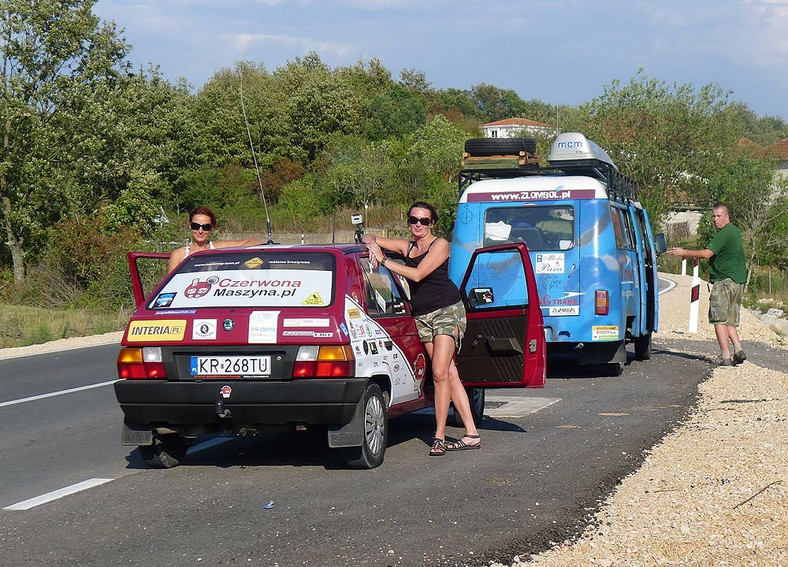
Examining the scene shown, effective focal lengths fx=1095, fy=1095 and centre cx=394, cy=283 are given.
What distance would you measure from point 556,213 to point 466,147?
2772mm

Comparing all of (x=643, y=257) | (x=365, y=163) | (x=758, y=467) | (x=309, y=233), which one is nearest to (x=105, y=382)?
(x=643, y=257)

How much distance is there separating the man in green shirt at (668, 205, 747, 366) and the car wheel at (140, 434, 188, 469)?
29.1ft

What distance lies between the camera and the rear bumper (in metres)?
7.32

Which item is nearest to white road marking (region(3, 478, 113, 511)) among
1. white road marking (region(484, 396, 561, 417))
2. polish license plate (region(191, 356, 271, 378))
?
polish license plate (region(191, 356, 271, 378))

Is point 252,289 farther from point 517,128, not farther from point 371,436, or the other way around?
point 517,128

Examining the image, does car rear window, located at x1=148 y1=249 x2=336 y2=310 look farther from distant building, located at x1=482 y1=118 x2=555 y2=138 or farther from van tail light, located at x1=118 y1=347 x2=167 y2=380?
Answer: distant building, located at x1=482 y1=118 x2=555 y2=138

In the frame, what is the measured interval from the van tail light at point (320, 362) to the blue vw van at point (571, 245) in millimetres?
6408

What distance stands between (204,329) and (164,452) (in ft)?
3.92

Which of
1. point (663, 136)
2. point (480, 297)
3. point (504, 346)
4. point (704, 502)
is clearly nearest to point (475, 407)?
point (480, 297)

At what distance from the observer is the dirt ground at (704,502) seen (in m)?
5.48

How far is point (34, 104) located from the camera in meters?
39.3

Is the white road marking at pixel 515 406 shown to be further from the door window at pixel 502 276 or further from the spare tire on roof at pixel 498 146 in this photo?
the spare tire on roof at pixel 498 146

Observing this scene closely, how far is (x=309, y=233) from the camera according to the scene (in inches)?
1761

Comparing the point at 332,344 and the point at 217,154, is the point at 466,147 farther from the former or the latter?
the point at 217,154
